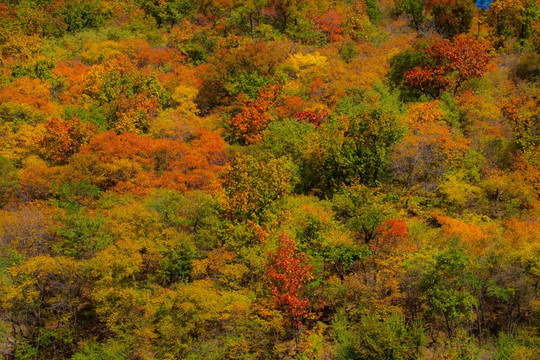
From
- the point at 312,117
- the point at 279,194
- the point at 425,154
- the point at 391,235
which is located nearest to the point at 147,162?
the point at 279,194

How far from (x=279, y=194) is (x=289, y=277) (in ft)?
31.1

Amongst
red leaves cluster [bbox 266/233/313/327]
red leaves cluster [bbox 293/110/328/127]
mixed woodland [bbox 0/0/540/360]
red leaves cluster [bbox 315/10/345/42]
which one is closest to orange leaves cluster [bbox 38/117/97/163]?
mixed woodland [bbox 0/0/540/360]

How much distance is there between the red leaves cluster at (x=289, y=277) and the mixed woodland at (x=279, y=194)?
156 mm

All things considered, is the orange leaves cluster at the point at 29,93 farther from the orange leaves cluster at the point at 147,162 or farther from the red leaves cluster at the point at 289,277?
the red leaves cluster at the point at 289,277

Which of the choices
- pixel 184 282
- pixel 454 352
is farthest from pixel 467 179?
pixel 184 282

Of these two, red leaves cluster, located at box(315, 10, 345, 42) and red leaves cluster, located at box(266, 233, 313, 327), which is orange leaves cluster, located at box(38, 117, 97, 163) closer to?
red leaves cluster, located at box(266, 233, 313, 327)

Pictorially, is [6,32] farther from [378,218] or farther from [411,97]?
[378,218]

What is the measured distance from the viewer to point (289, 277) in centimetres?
3081

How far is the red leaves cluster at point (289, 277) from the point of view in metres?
30.5

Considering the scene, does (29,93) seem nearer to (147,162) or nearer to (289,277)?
(147,162)

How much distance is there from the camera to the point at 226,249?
1405 inches

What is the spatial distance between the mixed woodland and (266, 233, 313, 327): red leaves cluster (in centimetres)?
16

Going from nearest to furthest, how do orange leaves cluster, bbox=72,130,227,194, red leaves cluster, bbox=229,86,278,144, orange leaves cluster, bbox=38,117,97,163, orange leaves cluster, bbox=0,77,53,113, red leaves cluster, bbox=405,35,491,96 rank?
orange leaves cluster, bbox=72,130,227,194 < orange leaves cluster, bbox=38,117,97,163 < red leaves cluster, bbox=405,35,491,96 < red leaves cluster, bbox=229,86,278,144 < orange leaves cluster, bbox=0,77,53,113

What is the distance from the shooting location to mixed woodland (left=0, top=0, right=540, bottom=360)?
100ft
